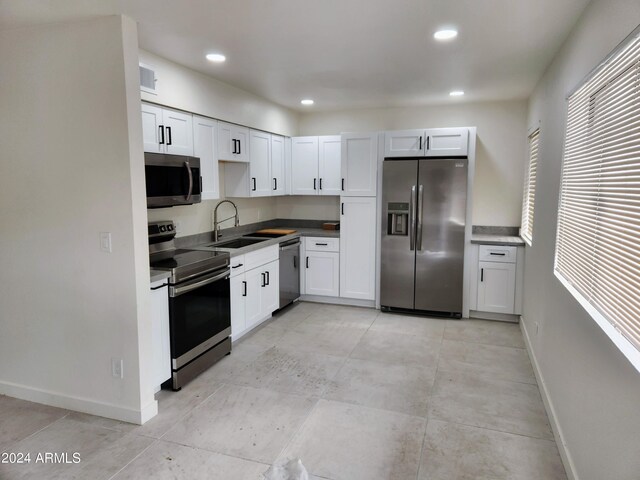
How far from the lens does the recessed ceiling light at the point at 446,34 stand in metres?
2.79

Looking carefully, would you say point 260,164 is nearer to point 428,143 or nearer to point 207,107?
point 207,107

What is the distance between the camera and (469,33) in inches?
112

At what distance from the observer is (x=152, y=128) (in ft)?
10.8

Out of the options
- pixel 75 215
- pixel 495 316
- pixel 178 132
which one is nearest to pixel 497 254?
pixel 495 316

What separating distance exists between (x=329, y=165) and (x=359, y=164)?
517 millimetres

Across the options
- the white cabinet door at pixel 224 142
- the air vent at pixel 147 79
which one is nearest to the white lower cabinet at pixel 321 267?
the white cabinet door at pixel 224 142

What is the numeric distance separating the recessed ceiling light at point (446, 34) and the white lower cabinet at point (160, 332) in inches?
99.1

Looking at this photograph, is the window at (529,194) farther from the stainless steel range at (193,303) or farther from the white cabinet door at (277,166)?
the stainless steel range at (193,303)

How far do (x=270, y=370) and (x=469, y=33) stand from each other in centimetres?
292

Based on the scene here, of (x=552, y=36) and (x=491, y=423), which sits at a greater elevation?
(x=552, y=36)

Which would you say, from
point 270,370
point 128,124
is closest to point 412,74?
point 128,124

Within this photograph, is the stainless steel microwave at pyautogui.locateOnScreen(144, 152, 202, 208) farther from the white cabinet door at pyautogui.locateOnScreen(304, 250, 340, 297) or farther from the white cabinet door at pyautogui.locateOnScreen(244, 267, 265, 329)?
the white cabinet door at pyautogui.locateOnScreen(304, 250, 340, 297)

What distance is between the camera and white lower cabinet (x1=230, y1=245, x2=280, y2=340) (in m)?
4.02

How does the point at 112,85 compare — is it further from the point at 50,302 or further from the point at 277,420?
the point at 277,420
